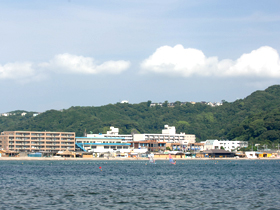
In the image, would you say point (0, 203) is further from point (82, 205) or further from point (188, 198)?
point (188, 198)

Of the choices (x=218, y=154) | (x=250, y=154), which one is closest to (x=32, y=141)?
(x=218, y=154)

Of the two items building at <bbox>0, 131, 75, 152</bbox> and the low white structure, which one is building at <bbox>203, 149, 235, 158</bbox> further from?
building at <bbox>0, 131, 75, 152</bbox>

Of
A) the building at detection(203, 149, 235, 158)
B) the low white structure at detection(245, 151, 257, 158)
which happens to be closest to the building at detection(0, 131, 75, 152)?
the building at detection(203, 149, 235, 158)

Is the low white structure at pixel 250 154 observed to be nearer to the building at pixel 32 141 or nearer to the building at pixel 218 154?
the building at pixel 218 154

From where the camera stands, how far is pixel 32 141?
193000mm

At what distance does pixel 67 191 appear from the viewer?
159 ft

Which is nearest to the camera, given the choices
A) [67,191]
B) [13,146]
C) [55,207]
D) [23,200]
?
[55,207]

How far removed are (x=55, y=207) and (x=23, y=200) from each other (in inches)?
220

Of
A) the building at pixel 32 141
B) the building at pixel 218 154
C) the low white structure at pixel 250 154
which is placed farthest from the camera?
the building at pixel 32 141

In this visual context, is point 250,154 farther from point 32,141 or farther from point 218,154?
point 32,141

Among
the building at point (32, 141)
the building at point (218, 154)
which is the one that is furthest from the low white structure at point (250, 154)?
the building at point (32, 141)

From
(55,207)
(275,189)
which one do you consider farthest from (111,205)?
(275,189)

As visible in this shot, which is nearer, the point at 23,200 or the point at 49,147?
the point at 23,200

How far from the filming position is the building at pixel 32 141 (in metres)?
190
